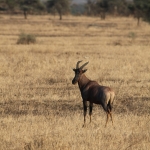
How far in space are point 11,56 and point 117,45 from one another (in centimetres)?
954

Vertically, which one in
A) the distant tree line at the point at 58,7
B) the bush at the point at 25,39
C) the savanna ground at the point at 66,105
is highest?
the distant tree line at the point at 58,7

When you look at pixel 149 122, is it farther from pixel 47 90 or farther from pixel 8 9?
pixel 8 9

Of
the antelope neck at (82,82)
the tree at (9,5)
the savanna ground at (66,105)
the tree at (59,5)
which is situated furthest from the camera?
the tree at (9,5)

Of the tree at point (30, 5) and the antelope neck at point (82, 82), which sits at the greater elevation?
the tree at point (30, 5)

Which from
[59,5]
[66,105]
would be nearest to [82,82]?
[66,105]

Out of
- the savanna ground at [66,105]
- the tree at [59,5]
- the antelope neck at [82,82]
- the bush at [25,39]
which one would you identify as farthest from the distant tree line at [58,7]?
the antelope neck at [82,82]

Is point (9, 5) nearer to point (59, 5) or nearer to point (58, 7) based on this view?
point (59, 5)

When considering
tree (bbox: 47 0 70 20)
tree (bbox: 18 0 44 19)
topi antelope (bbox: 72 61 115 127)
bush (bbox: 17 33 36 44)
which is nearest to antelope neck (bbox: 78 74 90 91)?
topi antelope (bbox: 72 61 115 127)

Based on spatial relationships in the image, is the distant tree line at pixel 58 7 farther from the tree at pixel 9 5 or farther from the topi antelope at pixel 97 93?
the topi antelope at pixel 97 93

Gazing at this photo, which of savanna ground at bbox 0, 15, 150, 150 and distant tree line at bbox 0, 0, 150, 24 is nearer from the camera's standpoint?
savanna ground at bbox 0, 15, 150, 150

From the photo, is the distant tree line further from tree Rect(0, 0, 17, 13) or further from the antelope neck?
the antelope neck

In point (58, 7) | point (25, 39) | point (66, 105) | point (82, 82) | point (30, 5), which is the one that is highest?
point (30, 5)

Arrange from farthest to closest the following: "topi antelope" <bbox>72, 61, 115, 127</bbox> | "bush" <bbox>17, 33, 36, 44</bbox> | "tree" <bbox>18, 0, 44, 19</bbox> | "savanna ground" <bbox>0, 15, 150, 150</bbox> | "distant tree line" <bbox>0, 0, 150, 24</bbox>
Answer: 1. "distant tree line" <bbox>0, 0, 150, 24</bbox>
2. "tree" <bbox>18, 0, 44, 19</bbox>
3. "bush" <bbox>17, 33, 36, 44</bbox>
4. "topi antelope" <bbox>72, 61, 115, 127</bbox>
5. "savanna ground" <bbox>0, 15, 150, 150</bbox>

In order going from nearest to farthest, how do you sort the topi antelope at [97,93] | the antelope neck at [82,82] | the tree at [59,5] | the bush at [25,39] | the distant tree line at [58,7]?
the topi antelope at [97,93], the antelope neck at [82,82], the bush at [25,39], the distant tree line at [58,7], the tree at [59,5]
